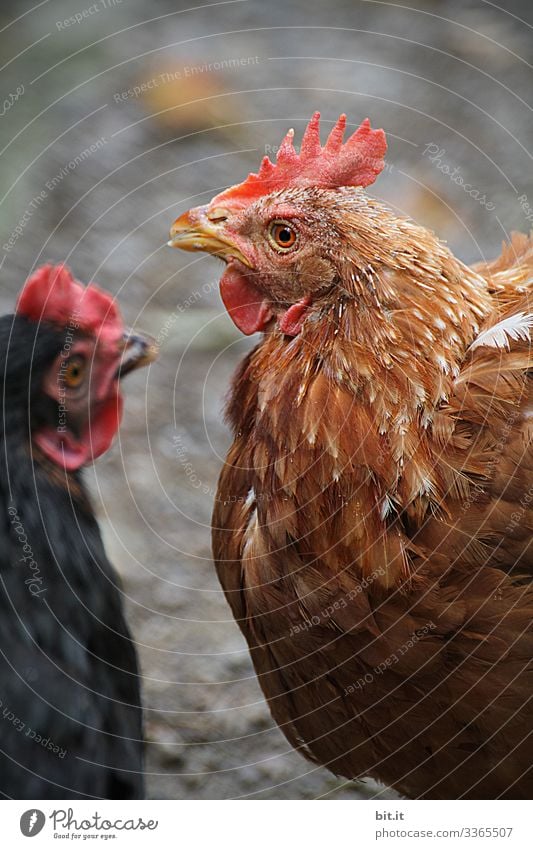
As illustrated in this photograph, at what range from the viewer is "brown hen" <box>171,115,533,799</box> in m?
0.84

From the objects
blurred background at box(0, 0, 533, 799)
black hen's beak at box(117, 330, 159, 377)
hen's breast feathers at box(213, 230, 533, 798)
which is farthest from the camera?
blurred background at box(0, 0, 533, 799)

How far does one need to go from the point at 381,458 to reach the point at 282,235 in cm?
27

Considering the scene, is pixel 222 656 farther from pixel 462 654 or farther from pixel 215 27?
pixel 215 27

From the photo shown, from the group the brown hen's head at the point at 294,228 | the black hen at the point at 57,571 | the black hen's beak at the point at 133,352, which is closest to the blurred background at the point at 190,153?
the black hen at the point at 57,571

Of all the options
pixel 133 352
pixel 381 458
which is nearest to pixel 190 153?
pixel 133 352

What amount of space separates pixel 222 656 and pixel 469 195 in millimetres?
1163

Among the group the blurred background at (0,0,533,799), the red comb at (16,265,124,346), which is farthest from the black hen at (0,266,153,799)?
the blurred background at (0,0,533,799)

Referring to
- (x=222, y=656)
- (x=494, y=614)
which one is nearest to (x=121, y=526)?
(x=222, y=656)

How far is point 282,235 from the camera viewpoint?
871mm

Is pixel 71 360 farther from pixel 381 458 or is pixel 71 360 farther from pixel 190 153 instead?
pixel 190 153

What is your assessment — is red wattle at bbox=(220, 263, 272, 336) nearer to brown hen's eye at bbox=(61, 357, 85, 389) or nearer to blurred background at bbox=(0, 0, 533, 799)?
brown hen's eye at bbox=(61, 357, 85, 389)

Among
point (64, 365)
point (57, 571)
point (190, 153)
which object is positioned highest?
point (190, 153)

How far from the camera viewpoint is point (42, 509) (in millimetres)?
876

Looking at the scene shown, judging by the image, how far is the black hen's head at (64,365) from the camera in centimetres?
87
